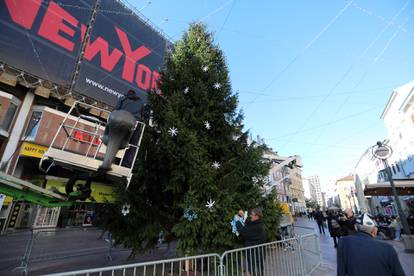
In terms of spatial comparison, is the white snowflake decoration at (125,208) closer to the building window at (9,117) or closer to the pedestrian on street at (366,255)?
the pedestrian on street at (366,255)

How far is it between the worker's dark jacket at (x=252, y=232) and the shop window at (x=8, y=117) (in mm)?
15050

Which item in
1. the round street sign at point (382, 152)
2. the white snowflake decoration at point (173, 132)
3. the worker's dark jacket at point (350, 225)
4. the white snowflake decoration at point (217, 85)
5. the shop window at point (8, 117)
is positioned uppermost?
the shop window at point (8, 117)

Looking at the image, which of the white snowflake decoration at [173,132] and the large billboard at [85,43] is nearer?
the white snowflake decoration at [173,132]

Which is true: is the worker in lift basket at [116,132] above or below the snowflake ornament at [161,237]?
above

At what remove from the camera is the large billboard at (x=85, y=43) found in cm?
1263

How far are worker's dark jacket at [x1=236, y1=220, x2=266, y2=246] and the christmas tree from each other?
0.37 m

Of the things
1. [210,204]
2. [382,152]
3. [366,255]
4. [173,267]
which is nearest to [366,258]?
[366,255]

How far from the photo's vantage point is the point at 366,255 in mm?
2623

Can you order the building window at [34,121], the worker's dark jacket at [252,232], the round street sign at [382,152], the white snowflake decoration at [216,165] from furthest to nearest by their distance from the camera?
the building window at [34,121] → the round street sign at [382,152] → the white snowflake decoration at [216,165] → the worker's dark jacket at [252,232]

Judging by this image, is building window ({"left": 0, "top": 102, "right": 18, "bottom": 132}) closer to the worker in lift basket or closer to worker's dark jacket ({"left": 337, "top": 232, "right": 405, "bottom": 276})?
the worker in lift basket

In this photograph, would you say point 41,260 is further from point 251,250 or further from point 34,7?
point 34,7

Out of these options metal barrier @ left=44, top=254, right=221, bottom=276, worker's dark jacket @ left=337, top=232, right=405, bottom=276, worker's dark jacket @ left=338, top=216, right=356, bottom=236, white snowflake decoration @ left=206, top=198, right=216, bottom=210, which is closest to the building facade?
white snowflake decoration @ left=206, top=198, right=216, bottom=210

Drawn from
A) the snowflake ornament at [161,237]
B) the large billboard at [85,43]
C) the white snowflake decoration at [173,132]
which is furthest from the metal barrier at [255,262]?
the large billboard at [85,43]

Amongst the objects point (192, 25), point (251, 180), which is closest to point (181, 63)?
point (192, 25)
